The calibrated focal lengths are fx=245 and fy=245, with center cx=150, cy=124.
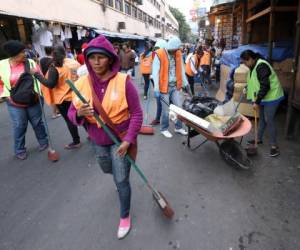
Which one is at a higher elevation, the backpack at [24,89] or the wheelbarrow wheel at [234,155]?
the backpack at [24,89]

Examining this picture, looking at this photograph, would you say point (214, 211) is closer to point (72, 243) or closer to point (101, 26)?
point (72, 243)

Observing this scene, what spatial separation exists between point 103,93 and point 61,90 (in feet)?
8.11

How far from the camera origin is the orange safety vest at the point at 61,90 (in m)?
4.21

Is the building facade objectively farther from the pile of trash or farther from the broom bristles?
the broom bristles

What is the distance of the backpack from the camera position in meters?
4.00

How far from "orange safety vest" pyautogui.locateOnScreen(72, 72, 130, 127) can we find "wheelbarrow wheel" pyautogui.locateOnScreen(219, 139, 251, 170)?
6.96ft

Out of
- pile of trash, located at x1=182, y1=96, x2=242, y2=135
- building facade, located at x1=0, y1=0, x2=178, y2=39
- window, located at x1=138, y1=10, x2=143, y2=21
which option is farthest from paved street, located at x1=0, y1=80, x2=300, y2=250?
window, located at x1=138, y1=10, x2=143, y2=21

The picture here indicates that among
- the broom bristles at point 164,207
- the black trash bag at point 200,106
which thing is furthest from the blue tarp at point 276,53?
the broom bristles at point 164,207

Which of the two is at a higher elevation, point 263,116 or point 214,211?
point 263,116

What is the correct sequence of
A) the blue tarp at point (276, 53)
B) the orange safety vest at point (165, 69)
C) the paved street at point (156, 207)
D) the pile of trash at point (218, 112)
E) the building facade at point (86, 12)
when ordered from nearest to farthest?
1. the paved street at point (156, 207)
2. the pile of trash at point (218, 112)
3. the orange safety vest at point (165, 69)
4. the blue tarp at point (276, 53)
5. the building facade at point (86, 12)

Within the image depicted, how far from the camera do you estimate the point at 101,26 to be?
66.4 feet

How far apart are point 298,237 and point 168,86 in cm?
334

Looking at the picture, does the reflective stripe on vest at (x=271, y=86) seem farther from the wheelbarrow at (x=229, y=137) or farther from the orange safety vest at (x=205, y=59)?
the orange safety vest at (x=205, y=59)

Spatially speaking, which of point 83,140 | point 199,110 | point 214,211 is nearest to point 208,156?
point 199,110
